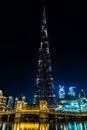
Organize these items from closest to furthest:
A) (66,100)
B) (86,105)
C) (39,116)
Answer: (39,116) < (86,105) < (66,100)

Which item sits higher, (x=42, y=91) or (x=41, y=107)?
(x=42, y=91)

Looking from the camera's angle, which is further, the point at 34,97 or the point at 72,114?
the point at 34,97

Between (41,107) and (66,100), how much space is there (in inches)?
3112

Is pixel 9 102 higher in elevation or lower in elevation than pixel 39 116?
higher

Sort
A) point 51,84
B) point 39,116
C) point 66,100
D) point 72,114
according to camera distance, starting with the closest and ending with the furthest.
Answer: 1. point 39,116
2. point 72,114
3. point 66,100
4. point 51,84

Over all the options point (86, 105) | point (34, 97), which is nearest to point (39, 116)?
point (86, 105)

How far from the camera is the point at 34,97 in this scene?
195125 mm

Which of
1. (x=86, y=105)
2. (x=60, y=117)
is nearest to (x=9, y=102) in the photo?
(x=86, y=105)

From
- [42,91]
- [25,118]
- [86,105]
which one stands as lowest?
[25,118]

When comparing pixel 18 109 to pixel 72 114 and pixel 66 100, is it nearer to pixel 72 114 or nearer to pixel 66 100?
pixel 72 114

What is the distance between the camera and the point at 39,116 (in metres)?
104

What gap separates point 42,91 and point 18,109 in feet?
292

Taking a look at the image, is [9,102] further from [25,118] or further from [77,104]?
[25,118]

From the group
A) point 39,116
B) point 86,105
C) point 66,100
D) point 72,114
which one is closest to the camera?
point 39,116
